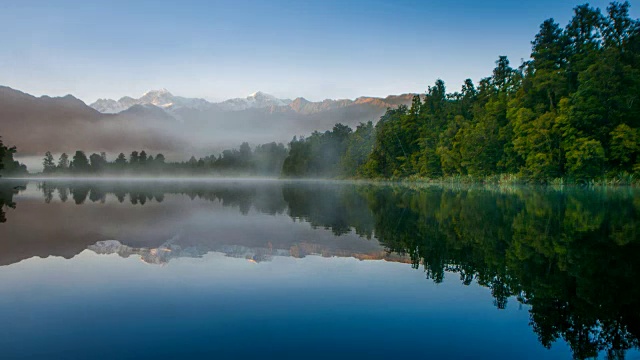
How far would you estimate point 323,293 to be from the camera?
934cm

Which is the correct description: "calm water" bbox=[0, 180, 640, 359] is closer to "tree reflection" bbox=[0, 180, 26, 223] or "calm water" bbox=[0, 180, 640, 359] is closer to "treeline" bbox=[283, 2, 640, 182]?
"tree reflection" bbox=[0, 180, 26, 223]

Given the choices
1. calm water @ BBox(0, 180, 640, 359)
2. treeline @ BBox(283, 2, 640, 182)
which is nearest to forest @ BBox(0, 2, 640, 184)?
treeline @ BBox(283, 2, 640, 182)

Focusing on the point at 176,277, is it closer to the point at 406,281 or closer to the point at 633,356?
the point at 406,281

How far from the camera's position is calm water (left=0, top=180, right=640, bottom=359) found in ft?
21.3

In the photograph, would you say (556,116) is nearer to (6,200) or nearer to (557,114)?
(557,114)

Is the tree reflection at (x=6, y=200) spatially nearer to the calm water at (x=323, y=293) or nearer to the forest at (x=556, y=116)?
the calm water at (x=323, y=293)

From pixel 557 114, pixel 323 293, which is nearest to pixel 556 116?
pixel 557 114

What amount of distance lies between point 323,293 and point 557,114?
63594mm

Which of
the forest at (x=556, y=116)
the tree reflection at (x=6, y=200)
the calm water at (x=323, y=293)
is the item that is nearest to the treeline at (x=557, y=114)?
the forest at (x=556, y=116)

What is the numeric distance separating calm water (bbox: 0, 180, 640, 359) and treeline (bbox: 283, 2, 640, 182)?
4482cm

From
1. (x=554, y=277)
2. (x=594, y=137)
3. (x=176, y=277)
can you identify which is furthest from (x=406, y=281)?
(x=594, y=137)

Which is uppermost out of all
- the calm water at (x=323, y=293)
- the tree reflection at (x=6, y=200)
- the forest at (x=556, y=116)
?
the forest at (x=556, y=116)

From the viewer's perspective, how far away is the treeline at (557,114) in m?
55.7

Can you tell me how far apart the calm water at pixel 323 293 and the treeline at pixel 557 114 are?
44.8m
